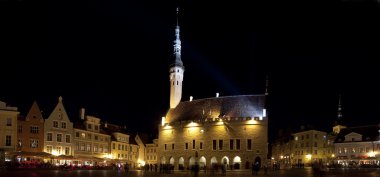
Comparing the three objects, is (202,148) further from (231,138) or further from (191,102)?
(191,102)

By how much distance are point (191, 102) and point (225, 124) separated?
12128 millimetres

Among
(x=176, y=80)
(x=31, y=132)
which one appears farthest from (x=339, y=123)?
(x=31, y=132)

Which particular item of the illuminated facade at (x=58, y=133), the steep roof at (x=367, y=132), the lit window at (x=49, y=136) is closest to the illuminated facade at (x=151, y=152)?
the illuminated facade at (x=58, y=133)

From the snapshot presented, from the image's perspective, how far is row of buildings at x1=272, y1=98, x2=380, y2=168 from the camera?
7975 cm

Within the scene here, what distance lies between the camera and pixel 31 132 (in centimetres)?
6141

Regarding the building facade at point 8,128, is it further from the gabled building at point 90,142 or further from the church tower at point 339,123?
the church tower at point 339,123

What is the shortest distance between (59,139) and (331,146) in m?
53.8

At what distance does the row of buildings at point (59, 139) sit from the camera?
58.2 metres

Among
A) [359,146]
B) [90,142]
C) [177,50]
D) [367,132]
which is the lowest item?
[359,146]

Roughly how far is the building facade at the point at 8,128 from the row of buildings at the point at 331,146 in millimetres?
43224

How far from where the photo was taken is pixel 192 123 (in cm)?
7312

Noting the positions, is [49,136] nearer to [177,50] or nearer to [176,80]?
[176,80]

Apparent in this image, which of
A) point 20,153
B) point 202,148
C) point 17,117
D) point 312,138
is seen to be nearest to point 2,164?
point 20,153

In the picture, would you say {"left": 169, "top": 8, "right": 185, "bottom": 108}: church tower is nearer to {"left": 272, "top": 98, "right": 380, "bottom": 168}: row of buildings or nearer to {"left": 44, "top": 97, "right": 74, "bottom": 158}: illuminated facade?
{"left": 44, "top": 97, "right": 74, "bottom": 158}: illuminated facade
